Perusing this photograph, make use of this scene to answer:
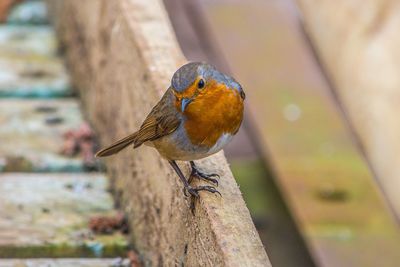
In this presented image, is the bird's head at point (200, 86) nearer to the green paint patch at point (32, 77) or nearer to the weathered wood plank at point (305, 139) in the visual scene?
the green paint patch at point (32, 77)

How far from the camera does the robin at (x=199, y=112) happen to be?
3275 mm

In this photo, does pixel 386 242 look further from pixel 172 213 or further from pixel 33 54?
pixel 172 213

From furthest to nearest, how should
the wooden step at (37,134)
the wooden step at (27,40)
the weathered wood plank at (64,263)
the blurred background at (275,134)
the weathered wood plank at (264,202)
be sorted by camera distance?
the weathered wood plank at (264,202), the wooden step at (27,40), the wooden step at (37,134), the weathered wood plank at (64,263), the blurred background at (275,134)

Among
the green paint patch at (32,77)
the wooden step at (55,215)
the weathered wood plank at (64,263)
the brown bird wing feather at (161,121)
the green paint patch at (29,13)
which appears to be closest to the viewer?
the brown bird wing feather at (161,121)

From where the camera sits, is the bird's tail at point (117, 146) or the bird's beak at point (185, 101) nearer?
the bird's beak at point (185, 101)

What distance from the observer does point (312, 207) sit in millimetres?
5957

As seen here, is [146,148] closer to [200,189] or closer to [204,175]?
[204,175]

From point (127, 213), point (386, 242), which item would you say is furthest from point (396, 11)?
point (386, 242)

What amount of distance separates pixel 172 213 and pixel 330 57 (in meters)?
0.67

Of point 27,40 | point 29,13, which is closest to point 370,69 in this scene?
point 27,40

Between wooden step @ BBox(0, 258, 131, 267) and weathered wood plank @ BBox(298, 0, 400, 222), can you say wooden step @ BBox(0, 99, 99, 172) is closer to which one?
wooden step @ BBox(0, 258, 131, 267)

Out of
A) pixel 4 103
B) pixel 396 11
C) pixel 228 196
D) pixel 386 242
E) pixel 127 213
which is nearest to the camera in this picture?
pixel 396 11

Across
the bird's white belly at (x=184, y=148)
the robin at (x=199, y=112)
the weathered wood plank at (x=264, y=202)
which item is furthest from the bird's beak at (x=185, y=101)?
the weathered wood plank at (x=264, y=202)

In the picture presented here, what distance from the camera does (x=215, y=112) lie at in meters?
3.28
